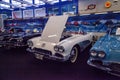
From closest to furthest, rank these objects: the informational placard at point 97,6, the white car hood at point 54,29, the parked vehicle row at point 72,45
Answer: the parked vehicle row at point 72,45 < the white car hood at point 54,29 < the informational placard at point 97,6

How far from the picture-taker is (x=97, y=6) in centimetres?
442

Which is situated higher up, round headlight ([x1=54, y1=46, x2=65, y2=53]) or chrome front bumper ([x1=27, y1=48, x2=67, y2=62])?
round headlight ([x1=54, y1=46, x2=65, y2=53])

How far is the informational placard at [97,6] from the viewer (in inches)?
159

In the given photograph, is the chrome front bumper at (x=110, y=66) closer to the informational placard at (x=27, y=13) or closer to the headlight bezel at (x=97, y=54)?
the headlight bezel at (x=97, y=54)

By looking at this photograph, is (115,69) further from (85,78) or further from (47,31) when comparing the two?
(47,31)

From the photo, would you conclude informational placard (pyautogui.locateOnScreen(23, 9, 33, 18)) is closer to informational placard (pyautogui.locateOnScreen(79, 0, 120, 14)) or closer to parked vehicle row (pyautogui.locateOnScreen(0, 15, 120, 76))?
parked vehicle row (pyautogui.locateOnScreen(0, 15, 120, 76))

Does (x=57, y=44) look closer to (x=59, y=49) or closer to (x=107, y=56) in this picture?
(x=59, y=49)

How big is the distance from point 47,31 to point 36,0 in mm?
7924

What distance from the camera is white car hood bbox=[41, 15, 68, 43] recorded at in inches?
134

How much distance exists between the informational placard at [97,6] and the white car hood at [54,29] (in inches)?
51.3

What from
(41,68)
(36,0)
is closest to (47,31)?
(41,68)

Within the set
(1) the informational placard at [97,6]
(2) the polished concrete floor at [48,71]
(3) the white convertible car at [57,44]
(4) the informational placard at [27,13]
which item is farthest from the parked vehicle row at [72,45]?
(4) the informational placard at [27,13]

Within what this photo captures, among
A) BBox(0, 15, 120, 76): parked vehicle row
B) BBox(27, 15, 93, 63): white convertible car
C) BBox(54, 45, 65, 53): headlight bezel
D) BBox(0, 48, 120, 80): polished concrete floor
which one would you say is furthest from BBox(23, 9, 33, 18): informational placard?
BBox(54, 45, 65, 53): headlight bezel

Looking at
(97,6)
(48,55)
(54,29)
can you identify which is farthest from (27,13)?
(48,55)
